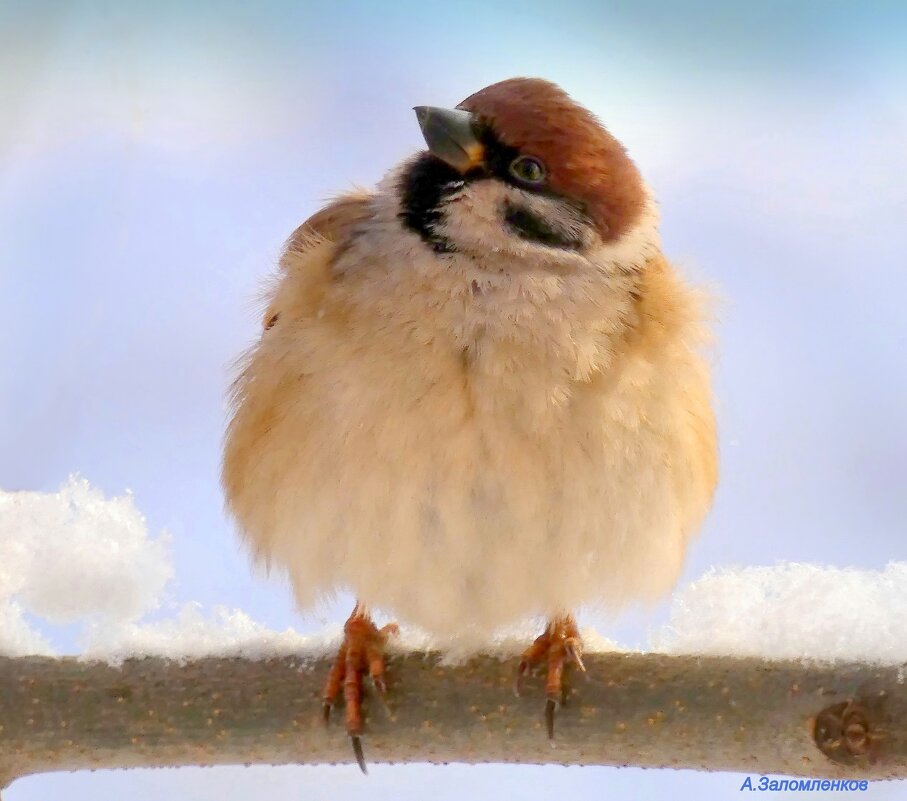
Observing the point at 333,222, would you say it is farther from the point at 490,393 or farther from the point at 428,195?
the point at 490,393

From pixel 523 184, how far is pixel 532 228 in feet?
0.20

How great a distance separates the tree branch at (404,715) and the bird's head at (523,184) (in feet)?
1.89

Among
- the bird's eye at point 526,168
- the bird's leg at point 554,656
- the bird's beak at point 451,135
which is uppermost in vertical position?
the bird's beak at point 451,135

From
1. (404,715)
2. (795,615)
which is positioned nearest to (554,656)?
(404,715)

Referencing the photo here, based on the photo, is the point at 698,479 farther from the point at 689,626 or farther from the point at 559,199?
the point at 559,199

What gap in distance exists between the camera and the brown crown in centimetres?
149

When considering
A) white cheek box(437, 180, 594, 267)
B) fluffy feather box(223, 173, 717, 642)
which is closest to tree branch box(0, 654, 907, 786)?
fluffy feather box(223, 173, 717, 642)

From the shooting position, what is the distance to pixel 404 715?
5.12 feet

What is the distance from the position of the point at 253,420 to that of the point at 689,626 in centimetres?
71

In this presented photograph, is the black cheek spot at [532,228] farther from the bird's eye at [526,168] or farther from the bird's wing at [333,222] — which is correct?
the bird's wing at [333,222]

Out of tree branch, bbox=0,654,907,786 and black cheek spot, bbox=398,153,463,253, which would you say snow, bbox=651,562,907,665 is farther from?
black cheek spot, bbox=398,153,463,253

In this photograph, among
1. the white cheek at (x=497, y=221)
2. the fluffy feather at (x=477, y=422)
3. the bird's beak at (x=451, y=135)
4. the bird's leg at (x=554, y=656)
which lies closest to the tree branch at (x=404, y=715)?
the bird's leg at (x=554, y=656)

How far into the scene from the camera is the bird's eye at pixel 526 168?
1.50 meters

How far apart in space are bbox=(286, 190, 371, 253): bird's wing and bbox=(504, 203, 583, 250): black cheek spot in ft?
0.87
